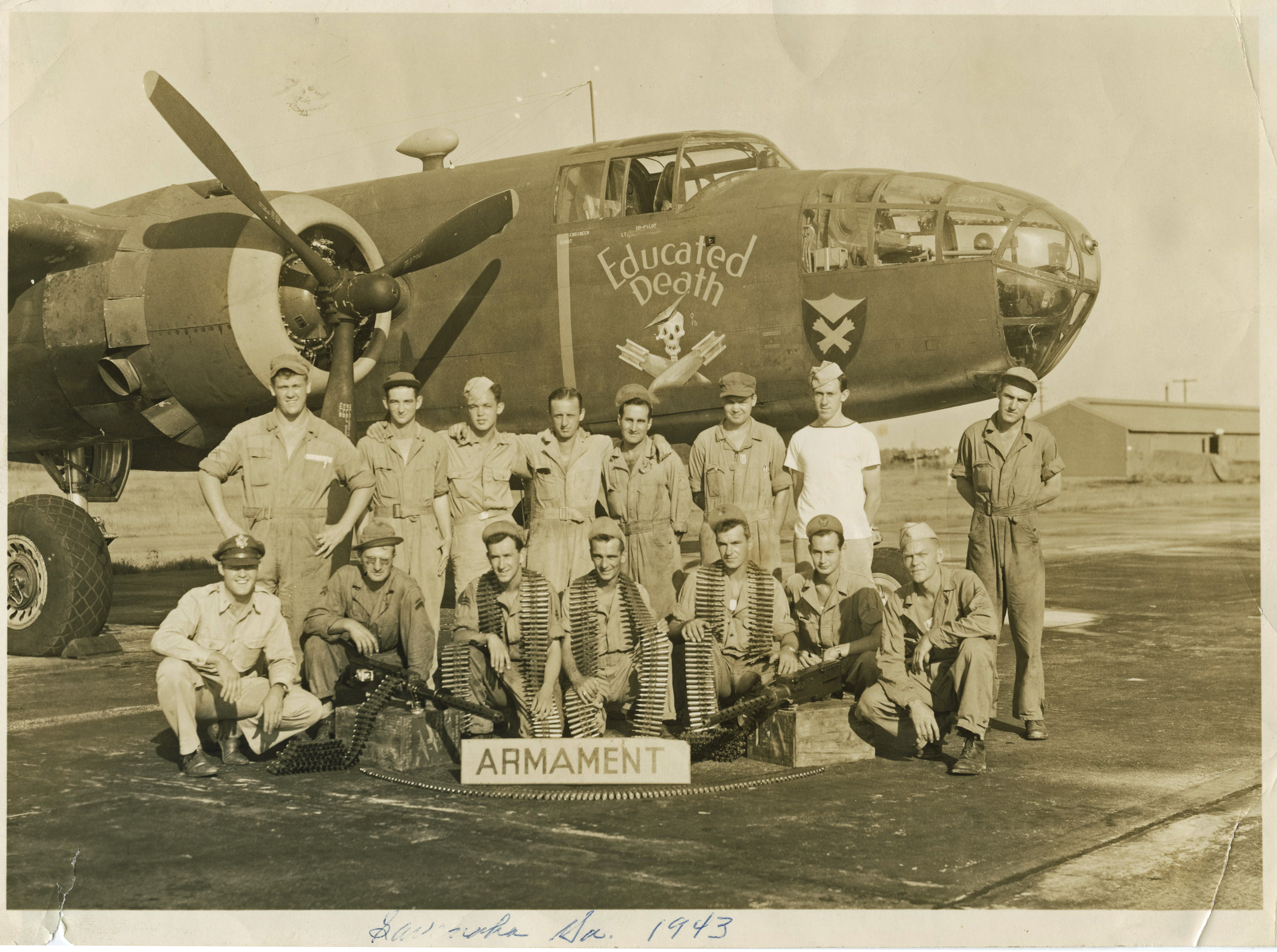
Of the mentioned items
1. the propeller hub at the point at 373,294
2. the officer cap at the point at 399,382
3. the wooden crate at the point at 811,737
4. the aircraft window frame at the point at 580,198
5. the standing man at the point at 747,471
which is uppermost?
the aircraft window frame at the point at 580,198

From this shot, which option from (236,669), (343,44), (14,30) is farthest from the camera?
(343,44)

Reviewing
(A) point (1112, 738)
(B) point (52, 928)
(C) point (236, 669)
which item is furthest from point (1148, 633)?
(B) point (52, 928)

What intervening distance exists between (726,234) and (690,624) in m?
3.53

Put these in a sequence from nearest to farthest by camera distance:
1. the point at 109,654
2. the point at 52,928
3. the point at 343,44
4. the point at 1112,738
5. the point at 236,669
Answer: the point at 52,928, the point at 236,669, the point at 1112,738, the point at 343,44, the point at 109,654

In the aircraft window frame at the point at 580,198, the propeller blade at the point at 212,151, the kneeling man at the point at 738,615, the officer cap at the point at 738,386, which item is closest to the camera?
→ the kneeling man at the point at 738,615

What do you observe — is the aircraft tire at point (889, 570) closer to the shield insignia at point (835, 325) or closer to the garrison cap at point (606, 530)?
the shield insignia at point (835, 325)

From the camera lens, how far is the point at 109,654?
9531 mm

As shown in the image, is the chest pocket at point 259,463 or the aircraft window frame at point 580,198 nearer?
the chest pocket at point 259,463

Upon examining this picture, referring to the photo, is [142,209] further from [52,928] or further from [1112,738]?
[1112,738]

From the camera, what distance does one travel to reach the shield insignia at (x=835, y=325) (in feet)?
26.9

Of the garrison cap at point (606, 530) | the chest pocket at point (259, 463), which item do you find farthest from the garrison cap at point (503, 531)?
the chest pocket at point (259, 463)

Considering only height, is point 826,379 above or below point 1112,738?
above

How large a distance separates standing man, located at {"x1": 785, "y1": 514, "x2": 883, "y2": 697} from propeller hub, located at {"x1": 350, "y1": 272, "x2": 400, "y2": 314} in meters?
3.91

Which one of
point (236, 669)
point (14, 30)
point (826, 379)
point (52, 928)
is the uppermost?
point (14, 30)
